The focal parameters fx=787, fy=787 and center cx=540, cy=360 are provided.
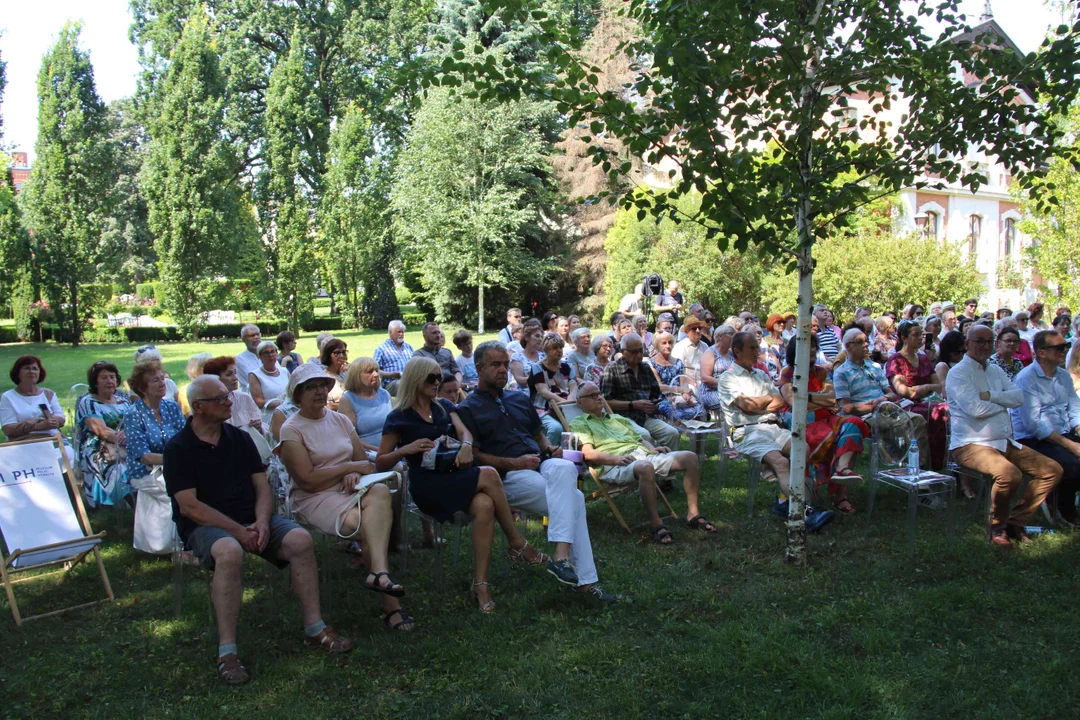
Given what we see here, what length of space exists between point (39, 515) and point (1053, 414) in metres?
6.93

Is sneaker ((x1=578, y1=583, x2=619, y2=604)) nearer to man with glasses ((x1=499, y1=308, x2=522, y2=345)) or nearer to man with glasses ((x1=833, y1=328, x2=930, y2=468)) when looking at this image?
man with glasses ((x1=833, y1=328, x2=930, y2=468))

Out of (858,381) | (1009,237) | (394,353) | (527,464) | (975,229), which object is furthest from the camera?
(1009,237)

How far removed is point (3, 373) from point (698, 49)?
1917 cm

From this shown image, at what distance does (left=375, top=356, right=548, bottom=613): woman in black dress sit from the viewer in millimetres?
4516

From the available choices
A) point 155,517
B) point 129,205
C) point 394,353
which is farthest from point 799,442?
point 129,205

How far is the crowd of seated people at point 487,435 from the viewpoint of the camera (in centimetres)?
407

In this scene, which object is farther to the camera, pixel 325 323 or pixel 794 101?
pixel 325 323

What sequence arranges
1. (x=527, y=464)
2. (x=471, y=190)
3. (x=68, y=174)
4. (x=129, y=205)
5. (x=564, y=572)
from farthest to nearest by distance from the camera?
(x=129, y=205) → (x=471, y=190) → (x=68, y=174) → (x=527, y=464) → (x=564, y=572)

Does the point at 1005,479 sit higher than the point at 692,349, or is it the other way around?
the point at 692,349

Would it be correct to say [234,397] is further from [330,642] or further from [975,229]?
[975,229]

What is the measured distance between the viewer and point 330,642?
3.91 m

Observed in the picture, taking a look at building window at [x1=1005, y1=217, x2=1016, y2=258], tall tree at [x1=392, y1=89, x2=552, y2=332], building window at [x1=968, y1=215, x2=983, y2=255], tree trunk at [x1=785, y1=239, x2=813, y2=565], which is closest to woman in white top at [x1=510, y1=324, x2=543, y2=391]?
tree trunk at [x1=785, y1=239, x2=813, y2=565]

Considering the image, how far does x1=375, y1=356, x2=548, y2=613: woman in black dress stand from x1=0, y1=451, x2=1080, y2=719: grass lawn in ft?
1.01

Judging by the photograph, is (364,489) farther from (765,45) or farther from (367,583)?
(765,45)
